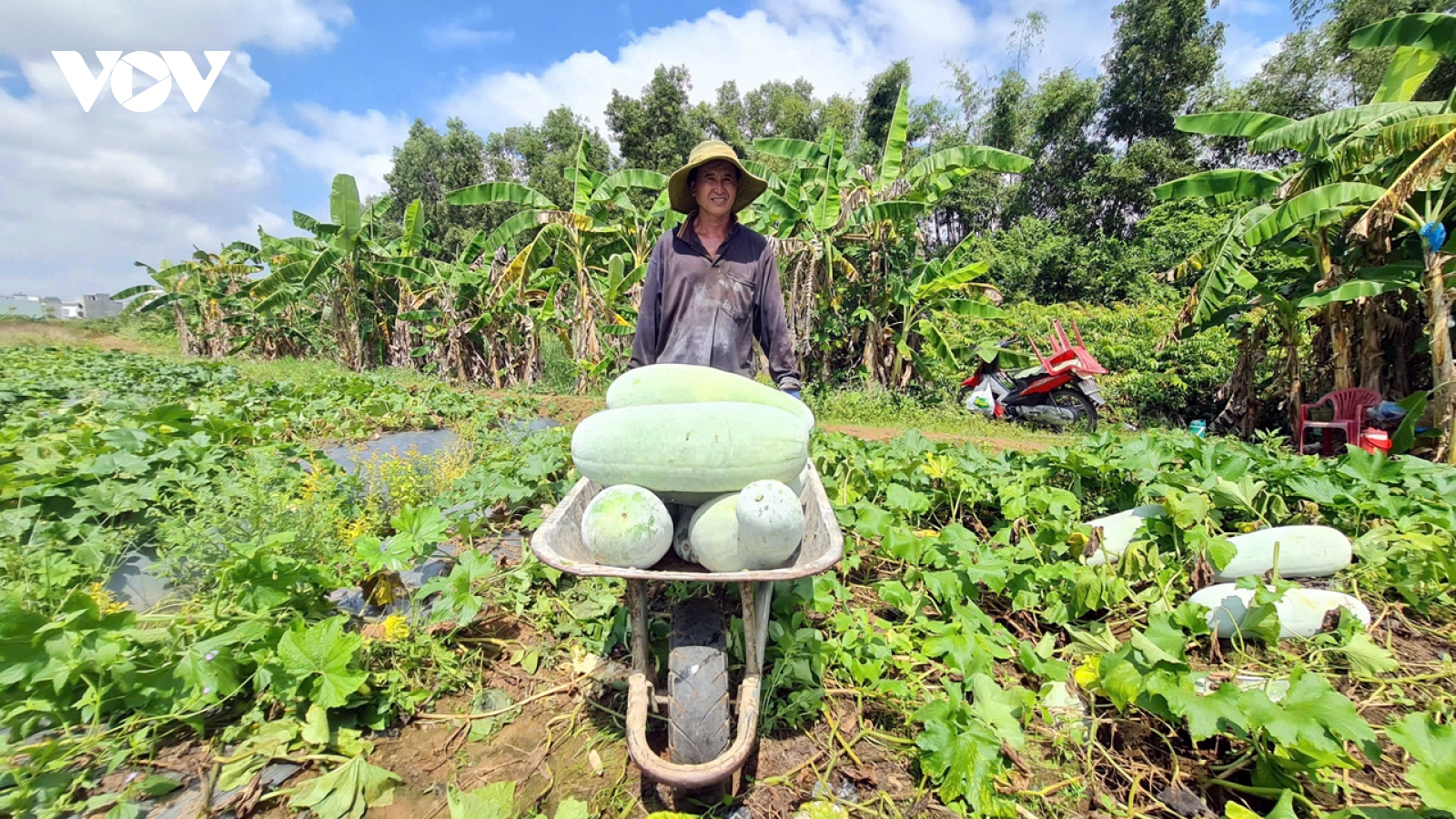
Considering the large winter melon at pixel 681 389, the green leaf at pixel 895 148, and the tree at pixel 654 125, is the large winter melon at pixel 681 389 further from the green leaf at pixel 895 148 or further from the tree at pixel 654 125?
the tree at pixel 654 125

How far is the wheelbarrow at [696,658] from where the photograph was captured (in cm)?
161

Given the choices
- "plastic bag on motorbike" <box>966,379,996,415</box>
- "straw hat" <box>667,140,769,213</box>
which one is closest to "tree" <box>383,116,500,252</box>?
"plastic bag on motorbike" <box>966,379,996,415</box>

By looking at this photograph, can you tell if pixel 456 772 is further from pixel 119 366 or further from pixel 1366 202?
pixel 119 366

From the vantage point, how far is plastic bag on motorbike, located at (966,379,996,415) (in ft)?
29.2

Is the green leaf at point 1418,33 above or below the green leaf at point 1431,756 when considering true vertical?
above

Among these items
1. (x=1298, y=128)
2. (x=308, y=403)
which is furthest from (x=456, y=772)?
(x=1298, y=128)

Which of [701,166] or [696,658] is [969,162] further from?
[696,658]

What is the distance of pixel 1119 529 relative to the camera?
3.06m

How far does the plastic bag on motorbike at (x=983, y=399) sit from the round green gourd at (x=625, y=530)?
8179mm

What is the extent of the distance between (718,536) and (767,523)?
20cm

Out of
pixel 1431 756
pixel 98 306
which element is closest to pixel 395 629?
pixel 1431 756

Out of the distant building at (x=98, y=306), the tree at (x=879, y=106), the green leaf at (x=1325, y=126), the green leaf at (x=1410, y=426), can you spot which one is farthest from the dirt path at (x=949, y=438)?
the distant building at (x=98, y=306)

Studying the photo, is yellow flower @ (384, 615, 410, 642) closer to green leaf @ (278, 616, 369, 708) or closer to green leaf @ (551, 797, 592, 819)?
green leaf @ (278, 616, 369, 708)

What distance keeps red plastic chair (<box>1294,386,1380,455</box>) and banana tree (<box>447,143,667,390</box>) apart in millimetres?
8271
